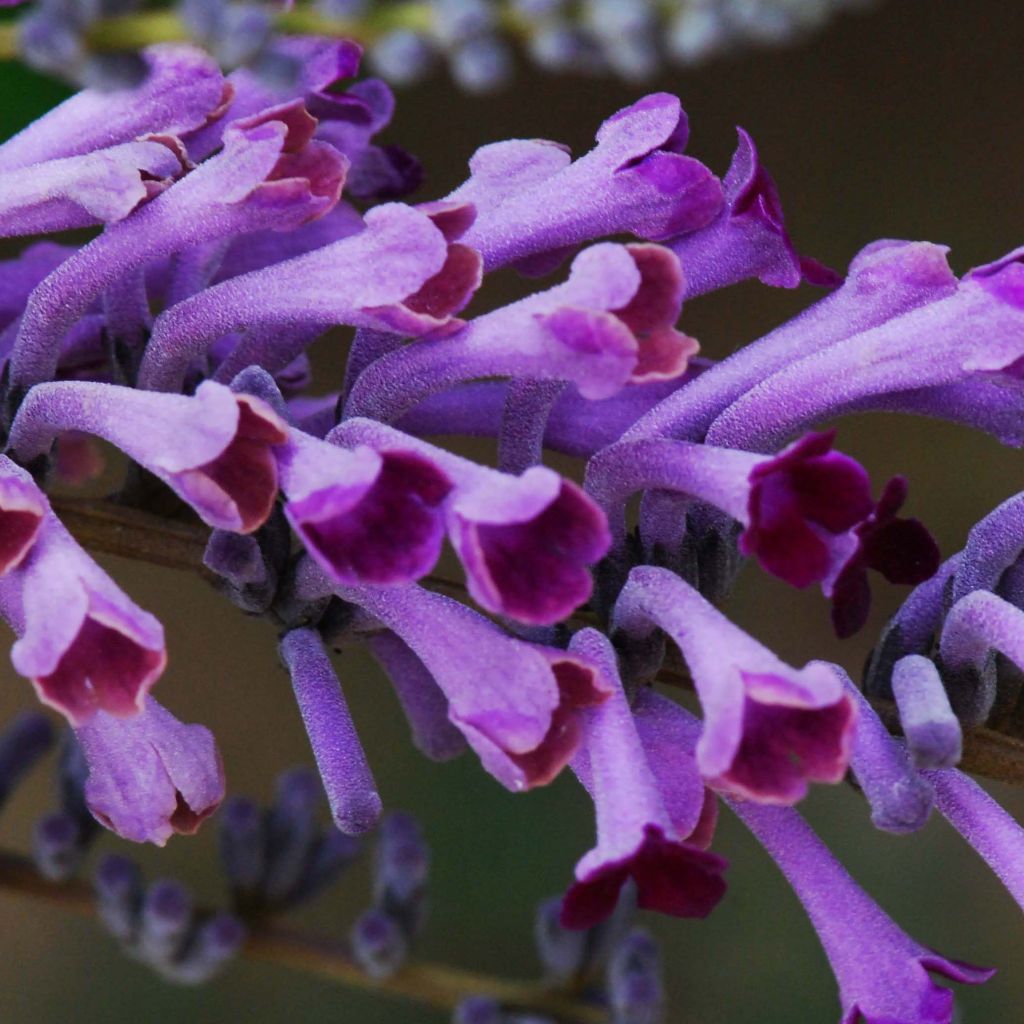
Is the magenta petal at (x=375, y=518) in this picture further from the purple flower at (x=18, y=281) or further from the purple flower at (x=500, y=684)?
the purple flower at (x=18, y=281)

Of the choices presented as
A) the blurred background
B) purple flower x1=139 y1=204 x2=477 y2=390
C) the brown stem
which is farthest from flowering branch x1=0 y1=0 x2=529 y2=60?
the blurred background

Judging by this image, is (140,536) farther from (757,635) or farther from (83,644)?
(757,635)

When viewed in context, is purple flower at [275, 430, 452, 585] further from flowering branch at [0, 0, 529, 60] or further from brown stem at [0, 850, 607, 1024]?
brown stem at [0, 850, 607, 1024]

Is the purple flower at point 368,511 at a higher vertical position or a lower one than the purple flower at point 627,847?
higher

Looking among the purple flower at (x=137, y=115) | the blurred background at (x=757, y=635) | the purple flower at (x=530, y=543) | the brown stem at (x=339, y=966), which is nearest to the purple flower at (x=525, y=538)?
the purple flower at (x=530, y=543)

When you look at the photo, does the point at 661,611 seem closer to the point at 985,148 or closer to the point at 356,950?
the point at 356,950

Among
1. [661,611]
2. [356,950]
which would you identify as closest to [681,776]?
[661,611]

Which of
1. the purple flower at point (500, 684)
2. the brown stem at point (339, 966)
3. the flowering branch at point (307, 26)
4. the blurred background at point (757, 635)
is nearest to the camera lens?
the flowering branch at point (307, 26)
